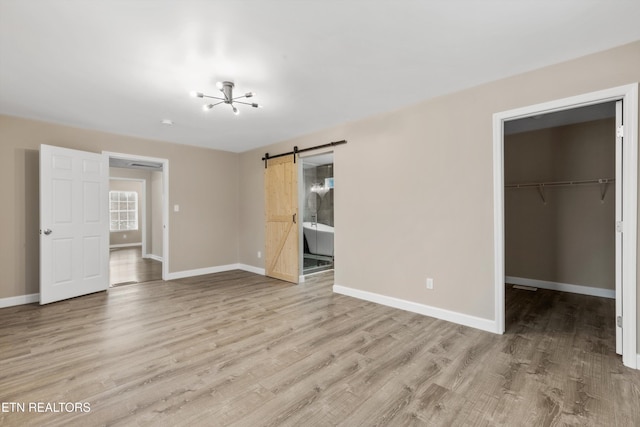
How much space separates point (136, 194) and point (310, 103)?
935cm

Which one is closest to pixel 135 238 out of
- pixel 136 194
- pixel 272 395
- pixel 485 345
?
pixel 136 194

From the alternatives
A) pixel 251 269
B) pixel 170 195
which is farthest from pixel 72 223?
pixel 251 269

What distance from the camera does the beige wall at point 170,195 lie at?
384cm

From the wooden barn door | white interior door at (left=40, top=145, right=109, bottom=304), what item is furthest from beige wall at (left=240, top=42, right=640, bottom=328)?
white interior door at (left=40, top=145, right=109, bottom=304)

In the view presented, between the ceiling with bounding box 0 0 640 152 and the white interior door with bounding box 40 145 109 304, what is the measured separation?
822 mm

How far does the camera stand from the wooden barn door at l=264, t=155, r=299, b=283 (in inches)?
195

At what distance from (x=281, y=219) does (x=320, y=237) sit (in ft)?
5.08

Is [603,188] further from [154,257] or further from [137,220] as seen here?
[137,220]

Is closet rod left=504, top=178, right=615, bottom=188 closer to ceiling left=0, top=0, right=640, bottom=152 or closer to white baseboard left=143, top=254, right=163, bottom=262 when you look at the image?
ceiling left=0, top=0, right=640, bottom=152

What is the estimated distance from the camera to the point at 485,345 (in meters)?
2.62

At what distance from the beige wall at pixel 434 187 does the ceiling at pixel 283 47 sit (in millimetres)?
193

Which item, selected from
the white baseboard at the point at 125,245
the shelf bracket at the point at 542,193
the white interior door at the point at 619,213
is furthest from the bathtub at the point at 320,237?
the white baseboard at the point at 125,245

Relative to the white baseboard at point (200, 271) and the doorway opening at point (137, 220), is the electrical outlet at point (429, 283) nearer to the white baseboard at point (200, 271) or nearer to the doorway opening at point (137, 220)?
the white baseboard at point (200, 271)

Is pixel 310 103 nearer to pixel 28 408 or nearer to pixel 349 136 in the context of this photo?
pixel 349 136
